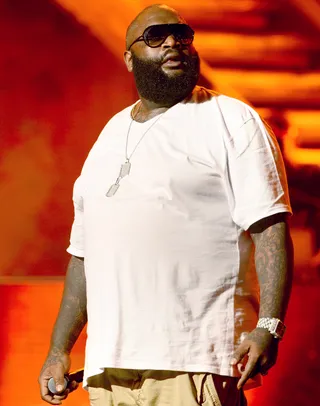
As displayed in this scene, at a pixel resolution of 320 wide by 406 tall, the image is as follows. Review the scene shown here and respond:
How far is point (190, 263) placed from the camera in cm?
194

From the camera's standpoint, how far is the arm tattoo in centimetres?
190

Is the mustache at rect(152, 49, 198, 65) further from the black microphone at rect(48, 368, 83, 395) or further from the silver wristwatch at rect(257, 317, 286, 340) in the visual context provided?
the black microphone at rect(48, 368, 83, 395)

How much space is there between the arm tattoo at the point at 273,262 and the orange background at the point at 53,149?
138cm

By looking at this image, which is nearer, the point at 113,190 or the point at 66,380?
the point at 113,190

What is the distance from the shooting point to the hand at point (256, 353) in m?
1.81

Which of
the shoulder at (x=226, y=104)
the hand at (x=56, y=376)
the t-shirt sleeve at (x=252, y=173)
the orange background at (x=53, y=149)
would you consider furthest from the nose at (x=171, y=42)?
the orange background at (x=53, y=149)

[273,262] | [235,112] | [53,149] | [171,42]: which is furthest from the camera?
[53,149]

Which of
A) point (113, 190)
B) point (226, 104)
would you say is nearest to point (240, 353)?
point (113, 190)

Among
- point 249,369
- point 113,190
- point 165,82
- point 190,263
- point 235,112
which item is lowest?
point 249,369

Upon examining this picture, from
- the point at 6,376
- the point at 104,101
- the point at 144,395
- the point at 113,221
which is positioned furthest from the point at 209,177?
the point at 6,376

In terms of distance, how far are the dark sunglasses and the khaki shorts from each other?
862 mm

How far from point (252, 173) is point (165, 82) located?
0.40 metres

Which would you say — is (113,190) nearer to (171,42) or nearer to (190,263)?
(190,263)

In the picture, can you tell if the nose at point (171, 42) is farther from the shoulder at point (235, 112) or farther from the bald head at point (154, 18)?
the shoulder at point (235, 112)
